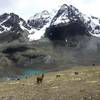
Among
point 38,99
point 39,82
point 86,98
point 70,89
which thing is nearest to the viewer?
point 86,98

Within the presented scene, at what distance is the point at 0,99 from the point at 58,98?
8322mm

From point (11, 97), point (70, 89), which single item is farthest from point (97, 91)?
point (11, 97)

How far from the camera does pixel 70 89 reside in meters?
41.0

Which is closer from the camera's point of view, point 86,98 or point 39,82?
point 86,98

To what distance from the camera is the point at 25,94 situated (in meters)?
42.5

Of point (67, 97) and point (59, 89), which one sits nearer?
point (67, 97)

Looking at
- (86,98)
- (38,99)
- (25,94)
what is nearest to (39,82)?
(25,94)

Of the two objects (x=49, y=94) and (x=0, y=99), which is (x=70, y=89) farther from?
(x=0, y=99)

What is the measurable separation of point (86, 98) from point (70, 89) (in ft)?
19.9

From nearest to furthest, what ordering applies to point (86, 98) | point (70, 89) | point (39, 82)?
point (86, 98), point (70, 89), point (39, 82)

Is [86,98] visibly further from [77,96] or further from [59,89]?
[59,89]

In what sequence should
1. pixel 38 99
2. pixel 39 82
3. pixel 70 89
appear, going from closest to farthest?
pixel 38 99 → pixel 70 89 → pixel 39 82

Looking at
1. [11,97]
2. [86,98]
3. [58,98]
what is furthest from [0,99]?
[86,98]

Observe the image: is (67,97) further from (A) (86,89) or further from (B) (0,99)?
(B) (0,99)
